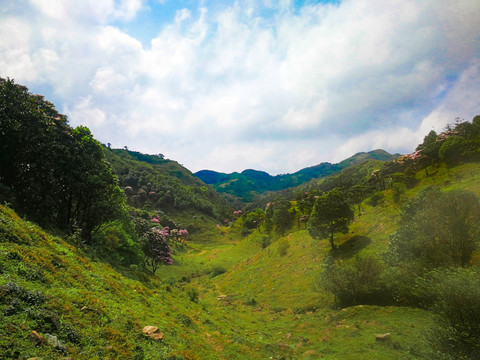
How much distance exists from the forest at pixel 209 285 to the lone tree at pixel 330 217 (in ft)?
0.74

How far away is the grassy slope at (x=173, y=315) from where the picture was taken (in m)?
Result: 9.98

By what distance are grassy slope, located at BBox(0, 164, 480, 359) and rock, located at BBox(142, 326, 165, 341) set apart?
0.40 meters

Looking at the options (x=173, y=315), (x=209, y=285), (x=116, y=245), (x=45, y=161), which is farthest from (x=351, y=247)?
(x=45, y=161)

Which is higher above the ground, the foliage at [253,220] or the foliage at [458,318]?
the foliage at [458,318]

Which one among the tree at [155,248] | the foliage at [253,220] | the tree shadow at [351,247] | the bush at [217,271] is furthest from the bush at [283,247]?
the foliage at [253,220]

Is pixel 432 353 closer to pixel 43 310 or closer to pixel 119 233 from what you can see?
pixel 43 310

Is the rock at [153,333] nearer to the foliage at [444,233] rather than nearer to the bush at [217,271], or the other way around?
the foliage at [444,233]

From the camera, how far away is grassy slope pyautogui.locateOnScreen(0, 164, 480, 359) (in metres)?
9.98

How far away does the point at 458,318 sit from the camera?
1436 centimetres

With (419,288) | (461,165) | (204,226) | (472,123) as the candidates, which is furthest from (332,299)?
(204,226)

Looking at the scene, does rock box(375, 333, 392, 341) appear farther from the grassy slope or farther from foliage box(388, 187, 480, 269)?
foliage box(388, 187, 480, 269)

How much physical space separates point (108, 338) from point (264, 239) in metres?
77.4

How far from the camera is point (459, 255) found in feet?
73.5

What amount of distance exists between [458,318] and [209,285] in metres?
52.4
